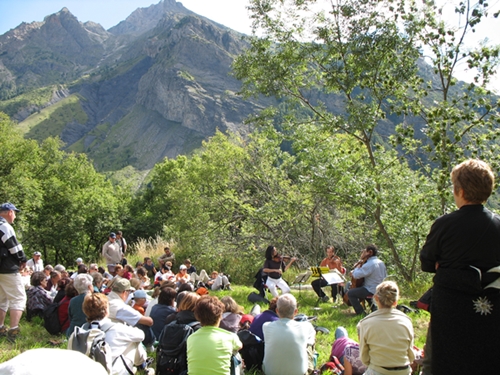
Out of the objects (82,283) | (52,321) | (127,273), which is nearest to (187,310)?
(82,283)

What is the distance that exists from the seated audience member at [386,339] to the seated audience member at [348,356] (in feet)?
1.82

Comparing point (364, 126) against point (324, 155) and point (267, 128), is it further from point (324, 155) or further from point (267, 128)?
point (267, 128)

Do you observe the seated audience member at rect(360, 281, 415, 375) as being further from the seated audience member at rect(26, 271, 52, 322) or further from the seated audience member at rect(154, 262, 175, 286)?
the seated audience member at rect(154, 262, 175, 286)

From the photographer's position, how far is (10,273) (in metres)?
5.68

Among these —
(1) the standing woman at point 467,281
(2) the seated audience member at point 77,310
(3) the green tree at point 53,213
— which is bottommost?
(3) the green tree at point 53,213

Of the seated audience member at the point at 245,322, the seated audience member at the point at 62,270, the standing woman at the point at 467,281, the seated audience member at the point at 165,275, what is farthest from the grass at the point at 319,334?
the seated audience member at the point at 165,275

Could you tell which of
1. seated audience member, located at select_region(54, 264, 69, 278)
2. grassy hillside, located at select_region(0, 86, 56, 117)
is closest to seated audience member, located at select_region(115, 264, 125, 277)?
seated audience member, located at select_region(54, 264, 69, 278)

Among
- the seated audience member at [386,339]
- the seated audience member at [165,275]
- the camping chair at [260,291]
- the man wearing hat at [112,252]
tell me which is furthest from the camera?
the man wearing hat at [112,252]

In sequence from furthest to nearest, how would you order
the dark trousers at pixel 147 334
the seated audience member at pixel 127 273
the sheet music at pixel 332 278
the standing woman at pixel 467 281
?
the seated audience member at pixel 127 273
the sheet music at pixel 332 278
the dark trousers at pixel 147 334
the standing woman at pixel 467 281

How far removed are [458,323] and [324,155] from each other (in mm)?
8798

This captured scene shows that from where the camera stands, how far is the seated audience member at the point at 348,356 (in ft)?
→ 14.4

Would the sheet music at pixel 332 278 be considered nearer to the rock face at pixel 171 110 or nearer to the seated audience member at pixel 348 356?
the seated audience member at pixel 348 356

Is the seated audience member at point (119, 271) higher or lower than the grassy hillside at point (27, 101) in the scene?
lower

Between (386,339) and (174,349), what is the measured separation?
Answer: 7.50 feet
